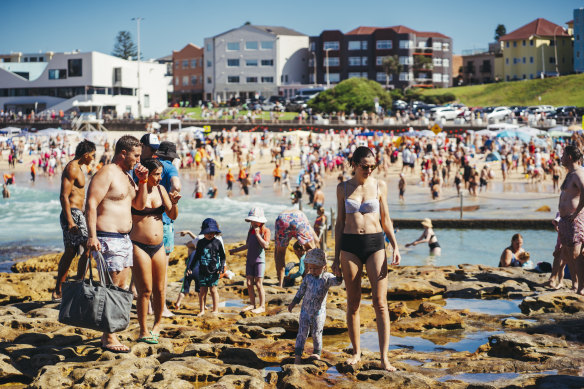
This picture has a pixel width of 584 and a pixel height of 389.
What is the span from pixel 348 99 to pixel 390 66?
24.7 metres

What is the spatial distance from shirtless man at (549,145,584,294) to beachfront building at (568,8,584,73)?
9990 centimetres

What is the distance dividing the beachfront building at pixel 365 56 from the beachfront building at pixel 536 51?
49.8 feet

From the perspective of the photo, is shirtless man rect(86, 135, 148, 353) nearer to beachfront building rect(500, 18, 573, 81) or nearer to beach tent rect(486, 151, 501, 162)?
beach tent rect(486, 151, 501, 162)

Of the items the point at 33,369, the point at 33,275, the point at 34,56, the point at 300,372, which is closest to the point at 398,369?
the point at 300,372

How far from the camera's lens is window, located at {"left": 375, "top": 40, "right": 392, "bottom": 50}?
96750 millimetres

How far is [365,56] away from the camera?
96875 mm

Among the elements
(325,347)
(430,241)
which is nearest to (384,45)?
(430,241)

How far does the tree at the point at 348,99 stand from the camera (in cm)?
7106

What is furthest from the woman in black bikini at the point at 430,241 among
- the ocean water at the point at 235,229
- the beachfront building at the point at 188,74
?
the beachfront building at the point at 188,74

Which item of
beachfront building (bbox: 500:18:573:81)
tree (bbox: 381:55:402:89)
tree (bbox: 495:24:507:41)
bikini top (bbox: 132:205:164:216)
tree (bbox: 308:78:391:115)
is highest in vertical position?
tree (bbox: 495:24:507:41)

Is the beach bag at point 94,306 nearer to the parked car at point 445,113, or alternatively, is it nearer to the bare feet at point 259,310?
the bare feet at point 259,310

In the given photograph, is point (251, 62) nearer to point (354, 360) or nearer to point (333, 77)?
point (333, 77)

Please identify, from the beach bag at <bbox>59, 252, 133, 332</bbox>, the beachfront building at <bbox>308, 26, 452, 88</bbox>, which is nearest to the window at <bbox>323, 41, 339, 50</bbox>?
the beachfront building at <bbox>308, 26, 452, 88</bbox>

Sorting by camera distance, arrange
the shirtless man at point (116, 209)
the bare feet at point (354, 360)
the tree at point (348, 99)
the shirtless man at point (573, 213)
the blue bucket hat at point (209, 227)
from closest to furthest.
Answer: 1. the shirtless man at point (116, 209)
2. the bare feet at point (354, 360)
3. the blue bucket hat at point (209, 227)
4. the shirtless man at point (573, 213)
5. the tree at point (348, 99)
